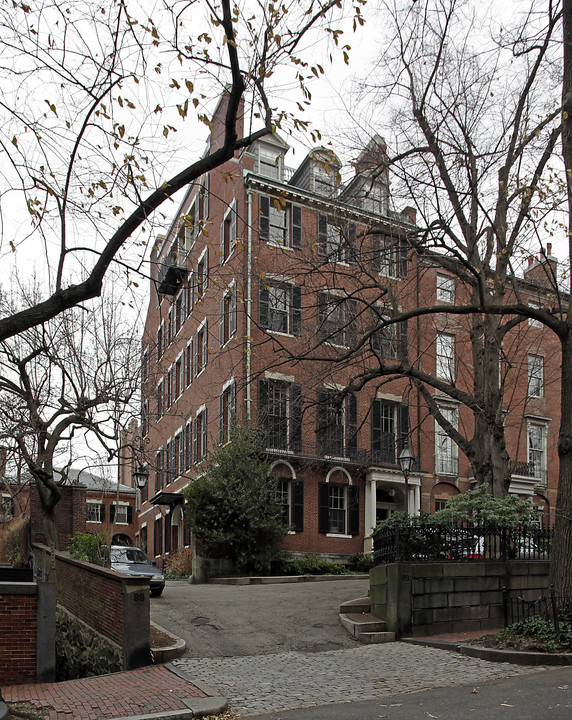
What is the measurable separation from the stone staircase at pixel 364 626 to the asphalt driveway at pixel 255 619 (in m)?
0.19

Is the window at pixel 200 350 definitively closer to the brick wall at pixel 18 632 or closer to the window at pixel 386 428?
the window at pixel 386 428

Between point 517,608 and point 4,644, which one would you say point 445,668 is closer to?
point 517,608

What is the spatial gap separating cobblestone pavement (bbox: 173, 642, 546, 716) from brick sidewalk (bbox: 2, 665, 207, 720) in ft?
1.56

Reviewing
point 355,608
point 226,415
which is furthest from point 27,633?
point 226,415

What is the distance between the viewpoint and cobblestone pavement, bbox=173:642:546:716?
29.7 ft

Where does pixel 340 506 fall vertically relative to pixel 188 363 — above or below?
below

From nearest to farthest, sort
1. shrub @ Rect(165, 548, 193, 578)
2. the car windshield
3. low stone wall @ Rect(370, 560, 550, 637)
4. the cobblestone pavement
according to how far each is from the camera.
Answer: the cobblestone pavement, low stone wall @ Rect(370, 560, 550, 637), the car windshield, shrub @ Rect(165, 548, 193, 578)

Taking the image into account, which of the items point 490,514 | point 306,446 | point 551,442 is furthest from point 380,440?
point 490,514

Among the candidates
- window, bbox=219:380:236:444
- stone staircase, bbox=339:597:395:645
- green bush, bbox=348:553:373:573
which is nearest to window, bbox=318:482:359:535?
green bush, bbox=348:553:373:573

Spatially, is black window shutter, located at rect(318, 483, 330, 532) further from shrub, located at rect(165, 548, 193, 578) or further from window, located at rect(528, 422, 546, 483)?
window, located at rect(528, 422, 546, 483)

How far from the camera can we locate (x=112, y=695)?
931 centimetres

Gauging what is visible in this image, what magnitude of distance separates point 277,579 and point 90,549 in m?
6.44

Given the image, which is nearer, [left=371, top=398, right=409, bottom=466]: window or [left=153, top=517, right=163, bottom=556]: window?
[left=371, top=398, right=409, bottom=466]: window

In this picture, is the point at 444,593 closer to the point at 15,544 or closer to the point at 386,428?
the point at 386,428
